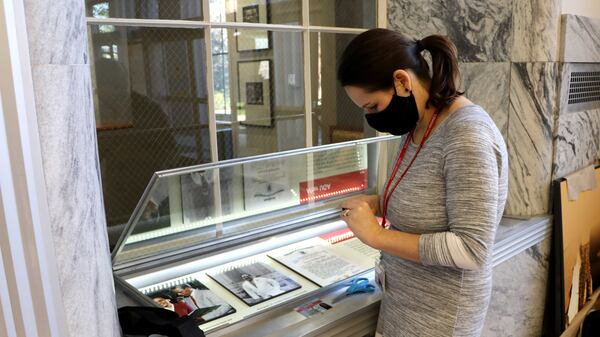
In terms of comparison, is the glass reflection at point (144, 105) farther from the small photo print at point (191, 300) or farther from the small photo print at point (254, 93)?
the small photo print at point (191, 300)

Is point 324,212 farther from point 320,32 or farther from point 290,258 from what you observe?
point 320,32

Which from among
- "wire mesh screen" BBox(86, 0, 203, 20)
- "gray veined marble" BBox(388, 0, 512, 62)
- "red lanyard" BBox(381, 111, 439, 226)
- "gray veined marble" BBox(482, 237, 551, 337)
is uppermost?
"wire mesh screen" BBox(86, 0, 203, 20)

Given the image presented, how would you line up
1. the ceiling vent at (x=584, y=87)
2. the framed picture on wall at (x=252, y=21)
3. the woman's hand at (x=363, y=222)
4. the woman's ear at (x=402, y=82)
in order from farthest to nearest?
the framed picture on wall at (x=252, y=21), the ceiling vent at (x=584, y=87), the woman's hand at (x=363, y=222), the woman's ear at (x=402, y=82)

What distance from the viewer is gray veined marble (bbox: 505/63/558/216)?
261cm

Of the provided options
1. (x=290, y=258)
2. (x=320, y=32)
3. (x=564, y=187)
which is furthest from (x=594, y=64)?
(x=290, y=258)

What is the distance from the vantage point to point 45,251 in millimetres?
984

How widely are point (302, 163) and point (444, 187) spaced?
98 centimetres

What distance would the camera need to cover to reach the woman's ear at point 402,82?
1.32 meters

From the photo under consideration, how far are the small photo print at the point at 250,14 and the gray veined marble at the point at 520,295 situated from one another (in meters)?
2.05

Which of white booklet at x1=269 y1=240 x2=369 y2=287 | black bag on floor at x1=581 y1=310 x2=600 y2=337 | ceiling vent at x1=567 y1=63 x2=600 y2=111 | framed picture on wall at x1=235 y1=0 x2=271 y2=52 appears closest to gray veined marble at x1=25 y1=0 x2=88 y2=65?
white booklet at x1=269 y1=240 x2=369 y2=287

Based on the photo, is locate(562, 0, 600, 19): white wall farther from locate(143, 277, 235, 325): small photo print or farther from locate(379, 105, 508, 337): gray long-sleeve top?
locate(143, 277, 235, 325): small photo print

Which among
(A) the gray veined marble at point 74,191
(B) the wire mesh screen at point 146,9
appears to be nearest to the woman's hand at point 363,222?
(A) the gray veined marble at point 74,191

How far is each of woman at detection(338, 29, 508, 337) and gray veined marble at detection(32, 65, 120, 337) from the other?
0.71 meters

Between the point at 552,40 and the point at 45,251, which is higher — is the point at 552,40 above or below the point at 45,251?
above
